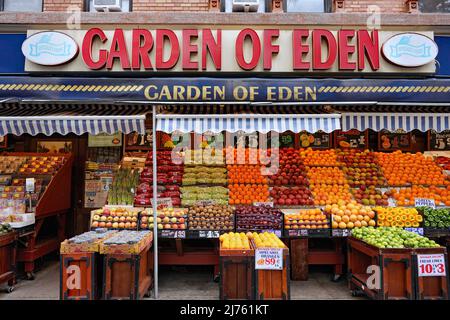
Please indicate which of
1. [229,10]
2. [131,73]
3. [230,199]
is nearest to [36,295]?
[230,199]

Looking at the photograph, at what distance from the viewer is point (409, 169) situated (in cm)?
881

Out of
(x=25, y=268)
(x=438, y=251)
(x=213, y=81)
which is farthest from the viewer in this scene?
(x=213, y=81)

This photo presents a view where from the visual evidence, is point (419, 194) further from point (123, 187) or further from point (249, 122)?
point (123, 187)

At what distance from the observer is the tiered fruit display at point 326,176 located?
8555 millimetres

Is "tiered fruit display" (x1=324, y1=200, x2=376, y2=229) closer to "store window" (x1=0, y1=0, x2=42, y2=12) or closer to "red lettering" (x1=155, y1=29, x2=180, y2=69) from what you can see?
"red lettering" (x1=155, y1=29, x2=180, y2=69)

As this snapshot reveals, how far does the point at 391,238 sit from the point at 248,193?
133 inches

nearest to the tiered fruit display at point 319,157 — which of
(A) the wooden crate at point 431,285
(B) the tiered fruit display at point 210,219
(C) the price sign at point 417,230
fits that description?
(C) the price sign at point 417,230

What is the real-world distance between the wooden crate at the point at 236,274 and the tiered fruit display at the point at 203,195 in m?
2.46

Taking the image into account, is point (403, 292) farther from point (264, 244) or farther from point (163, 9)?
point (163, 9)

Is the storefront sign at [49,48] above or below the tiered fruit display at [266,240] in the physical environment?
above

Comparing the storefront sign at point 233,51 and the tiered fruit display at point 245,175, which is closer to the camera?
the storefront sign at point 233,51

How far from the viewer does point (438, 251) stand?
5.67 m

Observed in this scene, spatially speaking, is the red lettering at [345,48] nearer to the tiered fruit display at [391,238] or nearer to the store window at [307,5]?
the store window at [307,5]

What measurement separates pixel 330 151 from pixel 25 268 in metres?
8.37
